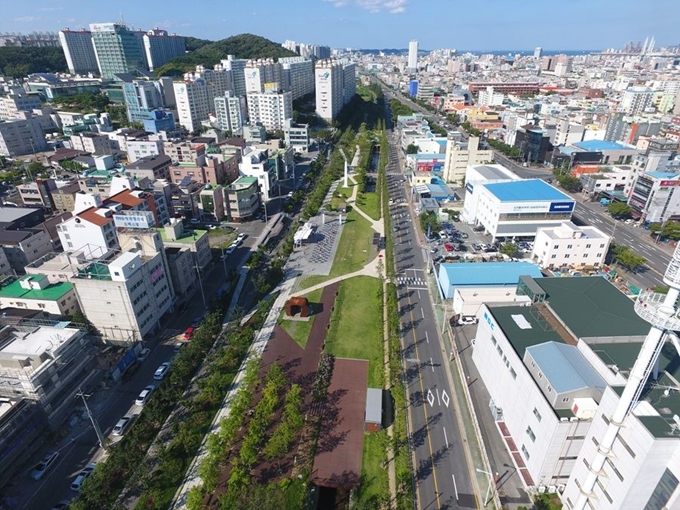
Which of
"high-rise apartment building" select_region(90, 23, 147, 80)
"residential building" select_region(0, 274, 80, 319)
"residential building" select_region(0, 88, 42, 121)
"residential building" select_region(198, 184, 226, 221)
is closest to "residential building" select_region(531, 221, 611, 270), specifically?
"residential building" select_region(198, 184, 226, 221)

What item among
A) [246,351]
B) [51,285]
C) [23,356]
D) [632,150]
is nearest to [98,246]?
[51,285]

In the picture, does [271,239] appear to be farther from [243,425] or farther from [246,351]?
[243,425]

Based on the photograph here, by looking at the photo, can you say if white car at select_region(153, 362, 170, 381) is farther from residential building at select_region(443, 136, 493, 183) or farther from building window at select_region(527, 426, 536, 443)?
residential building at select_region(443, 136, 493, 183)

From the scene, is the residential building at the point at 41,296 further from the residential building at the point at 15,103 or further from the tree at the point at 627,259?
the residential building at the point at 15,103

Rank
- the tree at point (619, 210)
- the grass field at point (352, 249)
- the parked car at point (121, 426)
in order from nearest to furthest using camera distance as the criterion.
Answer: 1. the parked car at point (121, 426)
2. the grass field at point (352, 249)
3. the tree at point (619, 210)

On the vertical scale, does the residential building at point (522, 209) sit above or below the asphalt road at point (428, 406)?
above

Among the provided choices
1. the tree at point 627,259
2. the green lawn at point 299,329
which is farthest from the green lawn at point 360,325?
the tree at point 627,259

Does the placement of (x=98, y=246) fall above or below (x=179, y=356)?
above
